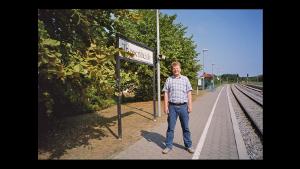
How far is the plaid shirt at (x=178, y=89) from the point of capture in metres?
7.68

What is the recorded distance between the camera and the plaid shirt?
7676mm

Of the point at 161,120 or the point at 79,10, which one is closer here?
the point at 79,10

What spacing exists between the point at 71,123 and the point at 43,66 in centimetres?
738

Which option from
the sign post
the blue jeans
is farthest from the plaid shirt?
the sign post

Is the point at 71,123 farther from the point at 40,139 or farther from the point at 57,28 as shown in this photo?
the point at 57,28

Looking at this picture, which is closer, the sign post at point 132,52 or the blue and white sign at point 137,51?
the sign post at point 132,52

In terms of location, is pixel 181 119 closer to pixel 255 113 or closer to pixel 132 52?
pixel 132 52

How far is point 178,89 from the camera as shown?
25.2ft

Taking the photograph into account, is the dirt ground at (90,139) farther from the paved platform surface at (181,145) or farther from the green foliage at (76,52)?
the green foliage at (76,52)

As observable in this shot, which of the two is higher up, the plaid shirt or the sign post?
the sign post

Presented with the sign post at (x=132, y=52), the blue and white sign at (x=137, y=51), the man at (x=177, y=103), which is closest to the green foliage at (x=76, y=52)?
the sign post at (x=132, y=52)

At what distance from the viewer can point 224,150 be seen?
25.8ft

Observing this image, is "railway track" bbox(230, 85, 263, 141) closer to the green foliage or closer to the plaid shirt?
the plaid shirt
